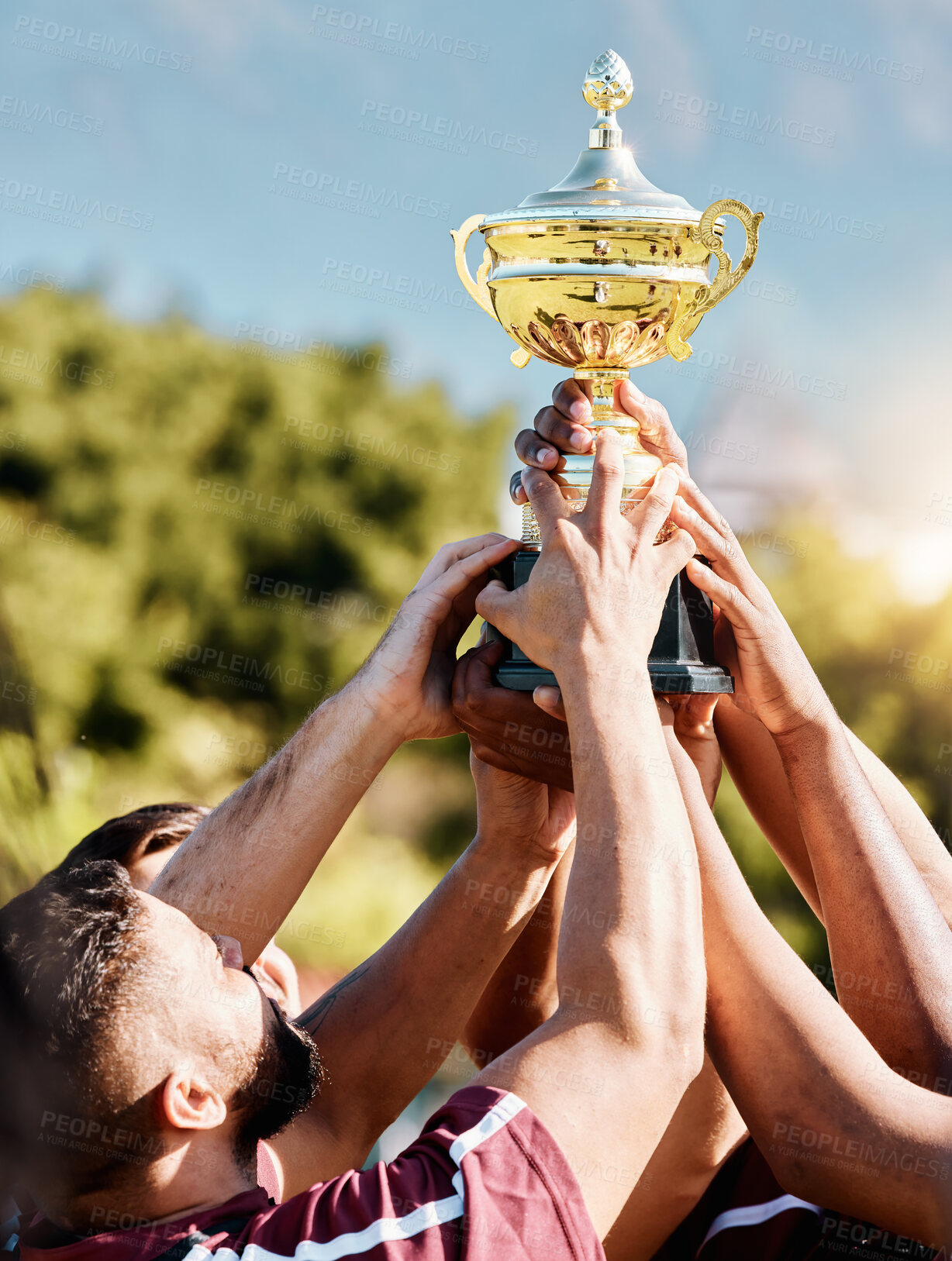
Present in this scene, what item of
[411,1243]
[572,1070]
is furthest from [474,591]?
[411,1243]

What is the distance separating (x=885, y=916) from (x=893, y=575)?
19.5 feet

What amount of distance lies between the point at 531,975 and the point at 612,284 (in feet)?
4.46

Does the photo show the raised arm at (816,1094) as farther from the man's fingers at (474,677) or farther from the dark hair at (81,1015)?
the dark hair at (81,1015)

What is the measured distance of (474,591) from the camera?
2.37 meters

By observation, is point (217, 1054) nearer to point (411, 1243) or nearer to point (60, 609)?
point (411, 1243)

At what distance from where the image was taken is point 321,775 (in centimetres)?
223

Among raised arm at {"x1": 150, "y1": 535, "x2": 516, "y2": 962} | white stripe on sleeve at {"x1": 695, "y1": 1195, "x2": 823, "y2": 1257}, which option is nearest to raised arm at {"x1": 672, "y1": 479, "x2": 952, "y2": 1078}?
white stripe on sleeve at {"x1": 695, "y1": 1195, "x2": 823, "y2": 1257}

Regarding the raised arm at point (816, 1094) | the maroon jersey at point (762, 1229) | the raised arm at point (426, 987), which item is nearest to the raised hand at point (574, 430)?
the raised arm at point (426, 987)

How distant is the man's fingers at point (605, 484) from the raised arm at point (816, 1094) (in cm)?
61

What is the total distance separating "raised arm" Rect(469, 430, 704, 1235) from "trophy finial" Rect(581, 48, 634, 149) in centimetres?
112

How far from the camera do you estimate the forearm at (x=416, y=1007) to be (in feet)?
7.27

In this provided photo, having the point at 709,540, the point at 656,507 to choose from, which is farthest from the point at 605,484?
the point at 709,540

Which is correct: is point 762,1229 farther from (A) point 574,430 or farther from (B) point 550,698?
(A) point 574,430

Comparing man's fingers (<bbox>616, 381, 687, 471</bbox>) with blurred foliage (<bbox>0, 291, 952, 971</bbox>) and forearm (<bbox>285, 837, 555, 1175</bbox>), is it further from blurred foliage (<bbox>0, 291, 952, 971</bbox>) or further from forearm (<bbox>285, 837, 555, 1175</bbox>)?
blurred foliage (<bbox>0, 291, 952, 971</bbox>)
